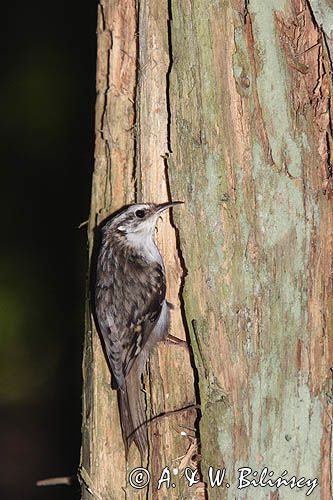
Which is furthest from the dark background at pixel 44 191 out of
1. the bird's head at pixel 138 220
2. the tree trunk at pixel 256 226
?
the tree trunk at pixel 256 226

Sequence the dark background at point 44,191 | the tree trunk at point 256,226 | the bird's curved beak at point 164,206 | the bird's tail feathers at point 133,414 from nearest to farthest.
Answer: the tree trunk at point 256,226
the bird's curved beak at point 164,206
the bird's tail feathers at point 133,414
the dark background at point 44,191

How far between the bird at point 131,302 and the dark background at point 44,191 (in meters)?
1.68

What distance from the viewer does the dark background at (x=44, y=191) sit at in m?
5.02

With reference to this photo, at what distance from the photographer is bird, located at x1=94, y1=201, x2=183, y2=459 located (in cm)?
282

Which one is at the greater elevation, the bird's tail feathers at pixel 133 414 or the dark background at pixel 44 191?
the dark background at pixel 44 191

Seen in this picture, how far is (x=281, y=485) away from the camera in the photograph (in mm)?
2430

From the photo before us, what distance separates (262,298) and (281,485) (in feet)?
1.95

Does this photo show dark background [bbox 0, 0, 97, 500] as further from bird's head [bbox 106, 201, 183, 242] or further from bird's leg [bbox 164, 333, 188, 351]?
bird's leg [bbox 164, 333, 188, 351]

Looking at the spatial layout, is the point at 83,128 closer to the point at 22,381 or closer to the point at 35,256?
the point at 35,256

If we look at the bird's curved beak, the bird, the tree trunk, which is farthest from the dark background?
the tree trunk

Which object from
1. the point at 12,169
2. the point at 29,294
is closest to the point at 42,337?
the point at 29,294

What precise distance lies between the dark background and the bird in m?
1.68

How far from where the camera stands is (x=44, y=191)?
5.21 meters

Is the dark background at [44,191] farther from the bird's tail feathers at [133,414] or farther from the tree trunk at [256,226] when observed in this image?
the tree trunk at [256,226]
